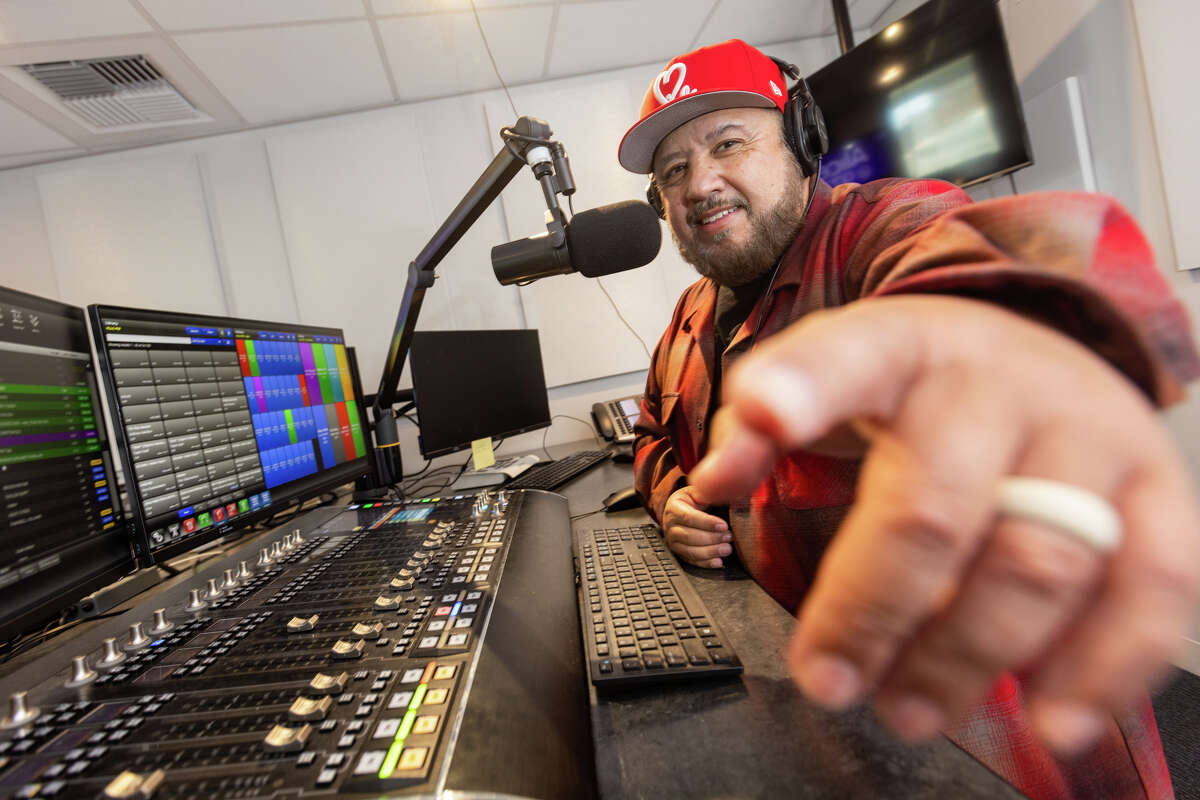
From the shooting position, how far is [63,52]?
5.45 feet

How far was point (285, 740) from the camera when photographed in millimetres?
338

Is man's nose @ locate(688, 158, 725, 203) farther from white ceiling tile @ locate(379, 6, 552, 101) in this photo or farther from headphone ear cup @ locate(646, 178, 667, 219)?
white ceiling tile @ locate(379, 6, 552, 101)

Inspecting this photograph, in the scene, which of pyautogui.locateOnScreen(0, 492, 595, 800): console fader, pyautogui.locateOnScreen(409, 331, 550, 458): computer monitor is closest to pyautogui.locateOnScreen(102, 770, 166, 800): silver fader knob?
pyautogui.locateOnScreen(0, 492, 595, 800): console fader

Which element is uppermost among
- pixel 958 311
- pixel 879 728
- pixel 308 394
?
pixel 308 394

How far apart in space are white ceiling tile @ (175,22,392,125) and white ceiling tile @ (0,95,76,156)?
739 millimetres

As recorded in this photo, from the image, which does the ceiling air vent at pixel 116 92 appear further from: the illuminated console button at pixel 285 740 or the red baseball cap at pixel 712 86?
the illuminated console button at pixel 285 740

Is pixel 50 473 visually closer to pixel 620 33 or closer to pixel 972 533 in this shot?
pixel 972 533

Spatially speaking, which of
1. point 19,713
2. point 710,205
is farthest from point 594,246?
point 19,713

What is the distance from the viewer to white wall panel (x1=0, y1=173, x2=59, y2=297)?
213cm

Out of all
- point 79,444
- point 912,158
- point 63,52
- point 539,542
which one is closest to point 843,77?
point 912,158

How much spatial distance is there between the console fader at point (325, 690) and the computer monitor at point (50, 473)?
0.07 metres

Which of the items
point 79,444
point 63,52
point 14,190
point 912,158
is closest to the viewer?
point 79,444

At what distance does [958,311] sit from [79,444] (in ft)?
3.27

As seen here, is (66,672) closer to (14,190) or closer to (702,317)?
(702,317)
